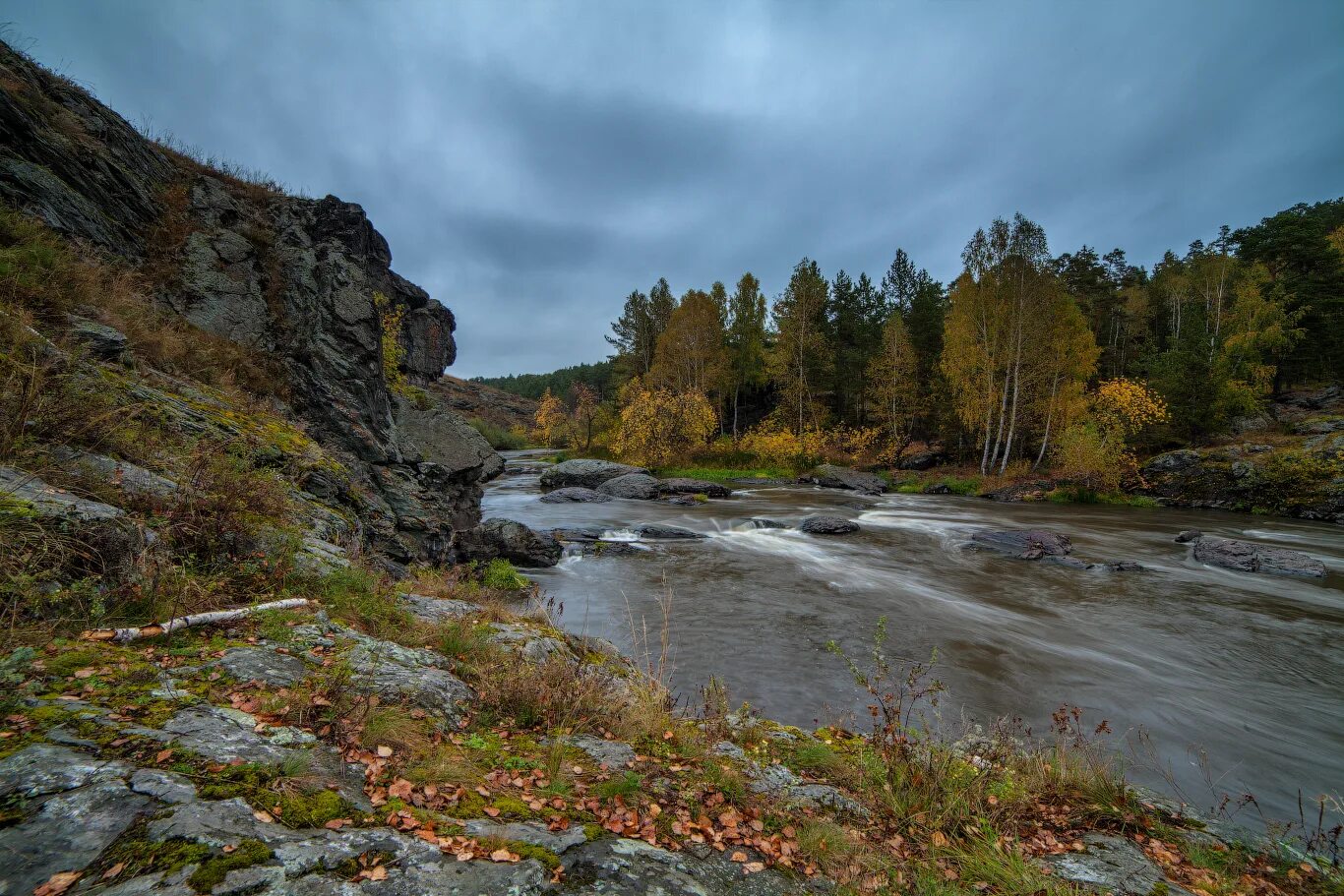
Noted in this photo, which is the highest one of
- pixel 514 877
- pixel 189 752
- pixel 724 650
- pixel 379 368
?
pixel 379 368

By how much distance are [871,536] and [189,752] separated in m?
18.4

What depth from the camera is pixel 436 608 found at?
600cm

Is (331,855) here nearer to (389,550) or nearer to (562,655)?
(562,655)

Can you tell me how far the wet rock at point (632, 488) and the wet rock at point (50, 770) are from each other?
2521cm

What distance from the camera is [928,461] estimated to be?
38.3 meters

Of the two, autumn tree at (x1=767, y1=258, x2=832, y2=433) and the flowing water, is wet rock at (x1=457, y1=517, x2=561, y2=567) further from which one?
autumn tree at (x1=767, y1=258, x2=832, y2=433)

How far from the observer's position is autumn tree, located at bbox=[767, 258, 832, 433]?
134 ft

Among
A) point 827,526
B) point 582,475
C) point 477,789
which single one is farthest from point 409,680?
point 582,475

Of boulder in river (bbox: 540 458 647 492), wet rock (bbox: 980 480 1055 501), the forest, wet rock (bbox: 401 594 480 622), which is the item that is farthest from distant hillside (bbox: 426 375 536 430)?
wet rock (bbox: 401 594 480 622)

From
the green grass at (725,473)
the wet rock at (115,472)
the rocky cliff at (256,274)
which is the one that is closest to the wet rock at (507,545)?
the rocky cliff at (256,274)

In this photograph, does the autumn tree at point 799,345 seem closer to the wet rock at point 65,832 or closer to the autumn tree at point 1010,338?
the autumn tree at point 1010,338

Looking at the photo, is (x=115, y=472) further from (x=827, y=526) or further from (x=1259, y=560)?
(x=1259, y=560)

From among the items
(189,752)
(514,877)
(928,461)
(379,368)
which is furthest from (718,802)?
(928,461)

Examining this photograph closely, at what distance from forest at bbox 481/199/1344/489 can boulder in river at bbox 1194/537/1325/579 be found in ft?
43.6
